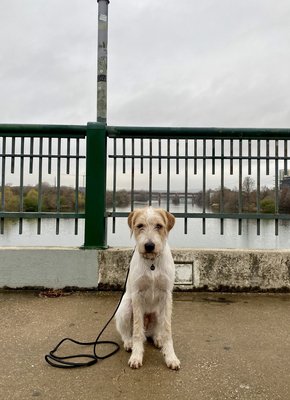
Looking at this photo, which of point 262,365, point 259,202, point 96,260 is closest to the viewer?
point 262,365

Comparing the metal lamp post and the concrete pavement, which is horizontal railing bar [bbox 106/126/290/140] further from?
the concrete pavement

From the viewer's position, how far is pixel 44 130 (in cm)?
483

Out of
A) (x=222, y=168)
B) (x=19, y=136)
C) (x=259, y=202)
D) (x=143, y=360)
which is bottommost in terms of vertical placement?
(x=143, y=360)

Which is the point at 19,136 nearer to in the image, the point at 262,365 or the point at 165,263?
the point at 165,263

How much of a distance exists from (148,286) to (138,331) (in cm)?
39

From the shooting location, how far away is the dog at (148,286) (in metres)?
2.85

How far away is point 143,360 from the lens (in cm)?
282

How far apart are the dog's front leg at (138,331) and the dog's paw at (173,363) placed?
22cm

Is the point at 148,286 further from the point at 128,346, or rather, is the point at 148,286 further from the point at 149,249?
the point at 128,346

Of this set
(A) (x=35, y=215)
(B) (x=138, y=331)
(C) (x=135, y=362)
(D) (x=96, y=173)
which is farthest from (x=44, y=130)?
(C) (x=135, y=362)

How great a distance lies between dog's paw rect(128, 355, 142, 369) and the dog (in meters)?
0.01

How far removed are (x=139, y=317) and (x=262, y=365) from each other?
1.06m

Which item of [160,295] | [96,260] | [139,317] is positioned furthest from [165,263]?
[96,260]

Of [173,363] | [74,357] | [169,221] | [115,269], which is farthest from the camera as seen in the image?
[115,269]
